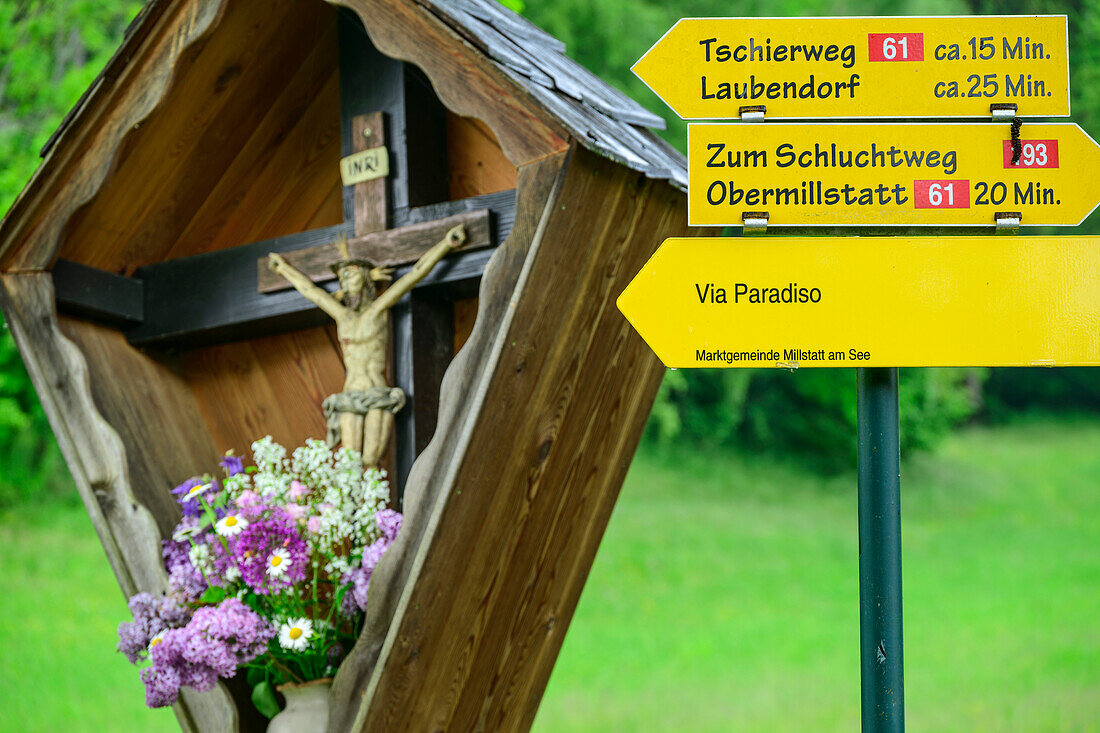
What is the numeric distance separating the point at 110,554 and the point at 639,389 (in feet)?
5.02

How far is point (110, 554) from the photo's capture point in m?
2.92

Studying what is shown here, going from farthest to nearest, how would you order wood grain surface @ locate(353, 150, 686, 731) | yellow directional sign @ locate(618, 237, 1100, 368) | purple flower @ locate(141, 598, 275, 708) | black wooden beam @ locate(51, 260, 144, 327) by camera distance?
black wooden beam @ locate(51, 260, 144, 327) → purple flower @ locate(141, 598, 275, 708) → wood grain surface @ locate(353, 150, 686, 731) → yellow directional sign @ locate(618, 237, 1100, 368)

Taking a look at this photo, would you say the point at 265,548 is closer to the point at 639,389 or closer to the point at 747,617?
the point at 639,389

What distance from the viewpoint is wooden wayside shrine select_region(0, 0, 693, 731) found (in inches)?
95.6

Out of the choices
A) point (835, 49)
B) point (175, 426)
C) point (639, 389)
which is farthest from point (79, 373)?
point (835, 49)

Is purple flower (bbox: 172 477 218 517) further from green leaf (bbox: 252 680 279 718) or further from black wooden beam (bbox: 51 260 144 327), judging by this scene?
black wooden beam (bbox: 51 260 144 327)

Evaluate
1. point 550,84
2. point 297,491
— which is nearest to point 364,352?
point 297,491

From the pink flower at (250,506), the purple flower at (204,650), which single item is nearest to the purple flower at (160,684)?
the purple flower at (204,650)

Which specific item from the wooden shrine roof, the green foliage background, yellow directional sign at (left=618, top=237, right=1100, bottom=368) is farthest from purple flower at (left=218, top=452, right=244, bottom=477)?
the green foliage background

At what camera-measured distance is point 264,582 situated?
2615 millimetres

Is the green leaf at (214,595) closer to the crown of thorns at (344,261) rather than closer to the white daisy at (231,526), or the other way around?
the white daisy at (231,526)

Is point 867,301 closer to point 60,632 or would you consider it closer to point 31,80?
point 31,80

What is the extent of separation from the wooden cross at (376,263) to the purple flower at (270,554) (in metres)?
0.45

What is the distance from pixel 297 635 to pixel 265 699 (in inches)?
10.0
